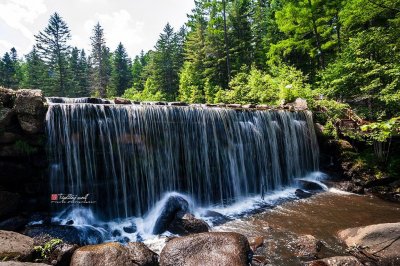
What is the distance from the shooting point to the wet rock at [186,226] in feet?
24.7

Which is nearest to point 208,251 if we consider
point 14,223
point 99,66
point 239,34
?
point 14,223

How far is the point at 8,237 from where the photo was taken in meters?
5.50

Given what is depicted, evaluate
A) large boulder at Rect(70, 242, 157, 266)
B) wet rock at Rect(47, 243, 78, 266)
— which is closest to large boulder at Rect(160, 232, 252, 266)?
large boulder at Rect(70, 242, 157, 266)

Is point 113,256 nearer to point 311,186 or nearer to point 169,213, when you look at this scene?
point 169,213

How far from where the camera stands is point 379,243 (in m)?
6.33

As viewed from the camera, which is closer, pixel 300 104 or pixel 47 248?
pixel 47 248

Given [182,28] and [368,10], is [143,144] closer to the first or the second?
[368,10]

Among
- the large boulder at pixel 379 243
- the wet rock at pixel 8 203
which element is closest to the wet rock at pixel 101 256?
the wet rock at pixel 8 203

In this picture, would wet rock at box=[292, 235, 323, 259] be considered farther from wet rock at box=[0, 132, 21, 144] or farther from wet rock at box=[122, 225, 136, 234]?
wet rock at box=[0, 132, 21, 144]

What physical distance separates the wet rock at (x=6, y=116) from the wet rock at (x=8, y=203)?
6.11ft

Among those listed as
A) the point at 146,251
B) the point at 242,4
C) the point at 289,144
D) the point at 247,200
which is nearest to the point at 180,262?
the point at 146,251

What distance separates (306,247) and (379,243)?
1680 mm

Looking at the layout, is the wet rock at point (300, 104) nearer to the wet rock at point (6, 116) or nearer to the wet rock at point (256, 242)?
the wet rock at point (256, 242)

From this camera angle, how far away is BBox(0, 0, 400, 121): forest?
13.6m
